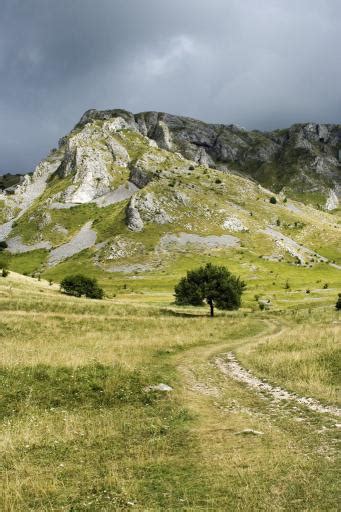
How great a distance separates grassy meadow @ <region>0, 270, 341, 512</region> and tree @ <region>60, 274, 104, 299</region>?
2590 inches

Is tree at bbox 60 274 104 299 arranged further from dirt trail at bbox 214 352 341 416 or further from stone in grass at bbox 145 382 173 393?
stone in grass at bbox 145 382 173 393

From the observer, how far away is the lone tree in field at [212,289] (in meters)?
76.4

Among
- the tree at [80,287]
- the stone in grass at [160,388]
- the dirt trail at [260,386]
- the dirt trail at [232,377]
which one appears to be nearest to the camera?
the dirt trail at [260,386]

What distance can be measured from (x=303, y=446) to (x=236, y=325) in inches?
1776

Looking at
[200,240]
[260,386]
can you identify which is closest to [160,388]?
[260,386]

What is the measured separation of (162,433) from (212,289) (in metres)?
63.4

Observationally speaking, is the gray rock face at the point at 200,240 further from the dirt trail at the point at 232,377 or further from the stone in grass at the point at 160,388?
the stone in grass at the point at 160,388

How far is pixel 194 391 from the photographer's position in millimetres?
20359

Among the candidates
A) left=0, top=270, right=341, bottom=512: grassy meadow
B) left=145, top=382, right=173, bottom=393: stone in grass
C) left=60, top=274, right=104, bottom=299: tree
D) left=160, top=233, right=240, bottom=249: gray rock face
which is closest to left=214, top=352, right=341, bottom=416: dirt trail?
left=0, top=270, right=341, bottom=512: grassy meadow

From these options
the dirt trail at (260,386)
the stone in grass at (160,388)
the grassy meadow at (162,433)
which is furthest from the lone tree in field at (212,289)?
the stone in grass at (160,388)

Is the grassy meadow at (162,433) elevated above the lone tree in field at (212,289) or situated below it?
below

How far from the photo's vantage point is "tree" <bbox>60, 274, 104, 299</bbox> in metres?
96.7

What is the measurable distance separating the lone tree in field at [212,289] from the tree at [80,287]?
27.2 m

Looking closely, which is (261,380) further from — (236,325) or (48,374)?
(236,325)
